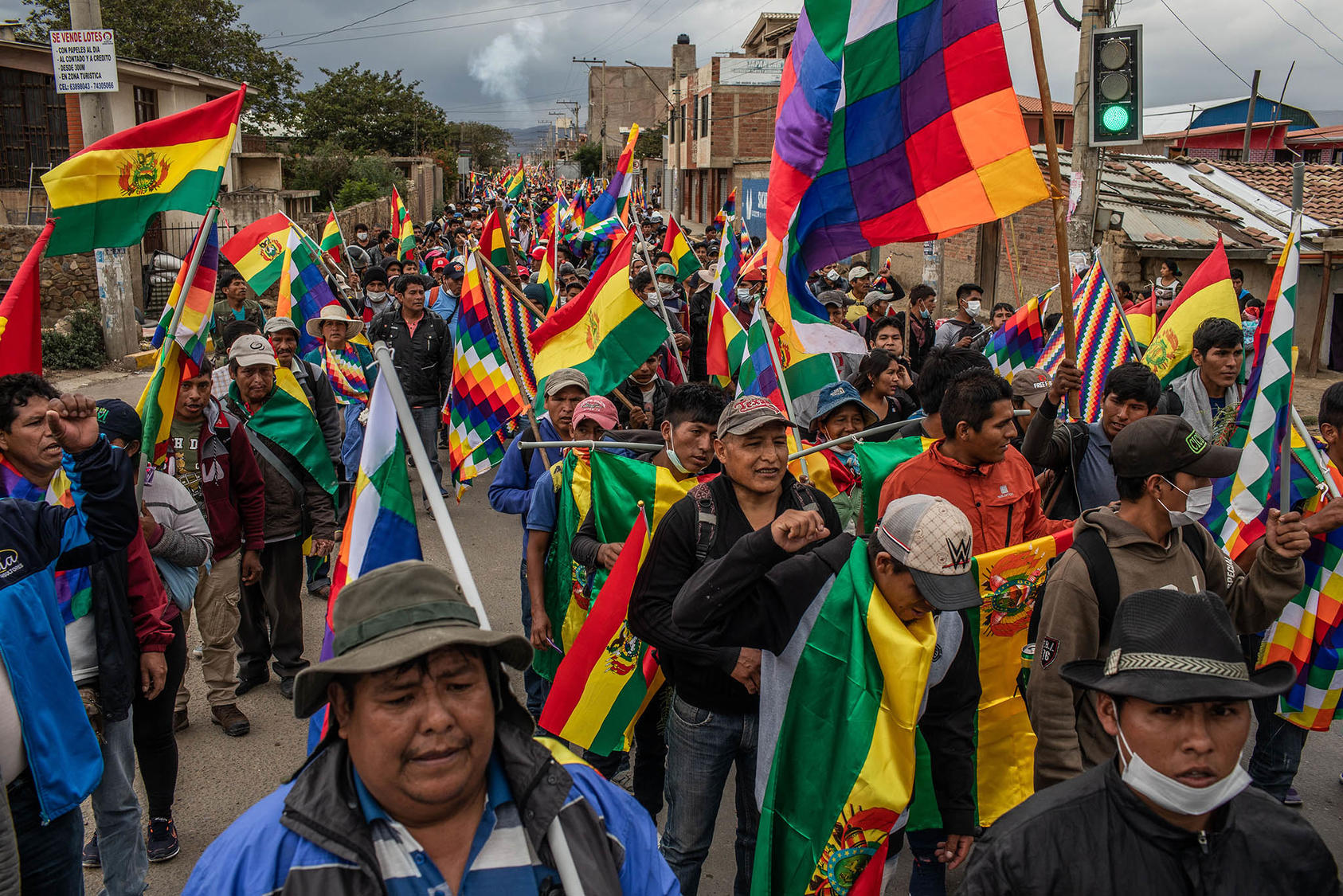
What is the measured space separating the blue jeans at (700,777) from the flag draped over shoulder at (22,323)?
2619 mm

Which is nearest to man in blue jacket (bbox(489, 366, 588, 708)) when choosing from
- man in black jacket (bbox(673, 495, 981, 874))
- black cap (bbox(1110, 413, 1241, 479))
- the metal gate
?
man in black jacket (bbox(673, 495, 981, 874))

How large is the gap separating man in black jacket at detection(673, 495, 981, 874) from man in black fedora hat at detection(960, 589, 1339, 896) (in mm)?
640

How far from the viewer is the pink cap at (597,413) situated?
16.7 ft

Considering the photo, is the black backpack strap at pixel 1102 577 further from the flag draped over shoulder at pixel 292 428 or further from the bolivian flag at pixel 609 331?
the flag draped over shoulder at pixel 292 428

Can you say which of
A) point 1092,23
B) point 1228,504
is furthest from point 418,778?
point 1092,23

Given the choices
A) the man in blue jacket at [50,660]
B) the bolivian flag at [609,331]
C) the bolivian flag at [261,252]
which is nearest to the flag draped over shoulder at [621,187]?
the bolivian flag at [261,252]

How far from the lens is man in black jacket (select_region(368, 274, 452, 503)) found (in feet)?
29.4

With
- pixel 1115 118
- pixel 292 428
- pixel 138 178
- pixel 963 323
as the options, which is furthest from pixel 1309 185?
pixel 138 178

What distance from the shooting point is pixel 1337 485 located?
4.42 metres

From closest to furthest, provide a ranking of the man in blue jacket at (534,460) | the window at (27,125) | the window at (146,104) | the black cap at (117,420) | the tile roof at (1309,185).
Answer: the black cap at (117,420) < the man in blue jacket at (534,460) < the tile roof at (1309,185) < the window at (27,125) < the window at (146,104)

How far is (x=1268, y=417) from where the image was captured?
4.00 m

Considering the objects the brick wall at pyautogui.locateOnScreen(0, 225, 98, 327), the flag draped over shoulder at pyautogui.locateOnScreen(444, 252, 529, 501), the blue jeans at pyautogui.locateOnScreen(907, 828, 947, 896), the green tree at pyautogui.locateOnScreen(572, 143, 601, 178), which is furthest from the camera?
the green tree at pyautogui.locateOnScreen(572, 143, 601, 178)

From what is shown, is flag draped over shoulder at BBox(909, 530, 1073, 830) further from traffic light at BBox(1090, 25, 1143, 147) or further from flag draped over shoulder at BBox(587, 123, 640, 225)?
flag draped over shoulder at BBox(587, 123, 640, 225)

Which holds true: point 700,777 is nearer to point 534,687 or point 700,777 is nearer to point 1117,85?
point 534,687
